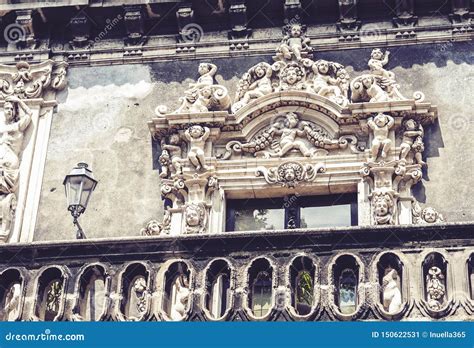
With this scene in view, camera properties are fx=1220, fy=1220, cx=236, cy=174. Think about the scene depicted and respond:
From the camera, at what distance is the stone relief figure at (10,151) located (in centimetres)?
1561

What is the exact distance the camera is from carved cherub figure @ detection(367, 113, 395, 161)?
15.1 meters

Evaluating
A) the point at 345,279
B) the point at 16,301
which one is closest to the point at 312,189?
the point at 345,279

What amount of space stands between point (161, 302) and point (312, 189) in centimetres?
392

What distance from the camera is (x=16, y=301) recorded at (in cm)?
1254

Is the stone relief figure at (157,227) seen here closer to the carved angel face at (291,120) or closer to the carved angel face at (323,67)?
the carved angel face at (291,120)

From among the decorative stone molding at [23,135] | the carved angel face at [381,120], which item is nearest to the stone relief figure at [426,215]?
the carved angel face at [381,120]

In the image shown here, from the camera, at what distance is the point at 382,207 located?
14648 mm

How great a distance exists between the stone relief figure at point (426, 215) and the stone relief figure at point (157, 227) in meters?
3.04

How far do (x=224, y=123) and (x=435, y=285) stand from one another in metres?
4.75

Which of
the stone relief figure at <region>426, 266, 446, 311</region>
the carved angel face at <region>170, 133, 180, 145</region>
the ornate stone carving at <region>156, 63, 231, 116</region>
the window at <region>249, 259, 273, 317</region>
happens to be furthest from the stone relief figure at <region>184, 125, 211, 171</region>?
the stone relief figure at <region>426, 266, 446, 311</region>

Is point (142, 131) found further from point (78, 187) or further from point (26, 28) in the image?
point (26, 28)

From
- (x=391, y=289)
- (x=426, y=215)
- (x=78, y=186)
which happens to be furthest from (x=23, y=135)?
(x=391, y=289)

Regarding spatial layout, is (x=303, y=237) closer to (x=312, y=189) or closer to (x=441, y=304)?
(x=441, y=304)

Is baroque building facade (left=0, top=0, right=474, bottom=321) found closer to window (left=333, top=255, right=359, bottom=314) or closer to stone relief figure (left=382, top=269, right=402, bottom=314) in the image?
window (left=333, top=255, right=359, bottom=314)
